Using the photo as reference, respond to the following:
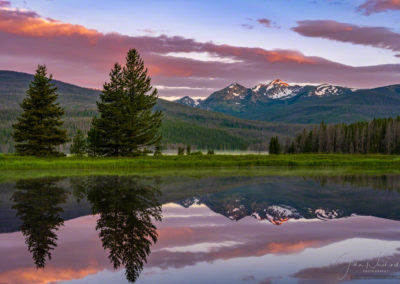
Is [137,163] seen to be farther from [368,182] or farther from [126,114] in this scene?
[368,182]

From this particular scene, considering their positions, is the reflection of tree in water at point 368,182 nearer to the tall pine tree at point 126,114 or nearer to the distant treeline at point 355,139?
the tall pine tree at point 126,114

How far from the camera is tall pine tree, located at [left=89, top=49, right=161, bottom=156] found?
209 ft

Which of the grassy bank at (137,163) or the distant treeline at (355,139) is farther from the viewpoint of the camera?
the distant treeline at (355,139)

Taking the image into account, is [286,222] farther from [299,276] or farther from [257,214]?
[299,276]

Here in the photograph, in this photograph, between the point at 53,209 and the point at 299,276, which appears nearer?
the point at 299,276

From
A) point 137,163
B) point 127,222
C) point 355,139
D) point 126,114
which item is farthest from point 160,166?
point 355,139

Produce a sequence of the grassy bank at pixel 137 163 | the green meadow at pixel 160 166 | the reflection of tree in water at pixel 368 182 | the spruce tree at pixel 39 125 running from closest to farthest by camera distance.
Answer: the reflection of tree in water at pixel 368 182
the green meadow at pixel 160 166
the grassy bank at pixel 137 163
the spruce tree at pixel 39 125

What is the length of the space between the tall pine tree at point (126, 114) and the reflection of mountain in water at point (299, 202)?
118 ft

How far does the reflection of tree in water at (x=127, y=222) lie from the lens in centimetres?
1179

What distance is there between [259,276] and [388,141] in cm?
13479

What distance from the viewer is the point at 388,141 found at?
132875 mm

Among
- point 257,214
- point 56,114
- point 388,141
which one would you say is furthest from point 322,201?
point 388,141

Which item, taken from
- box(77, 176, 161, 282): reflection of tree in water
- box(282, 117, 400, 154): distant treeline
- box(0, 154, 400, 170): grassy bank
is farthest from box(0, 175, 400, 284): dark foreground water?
box(282, 117, 400, 154): distant treeline

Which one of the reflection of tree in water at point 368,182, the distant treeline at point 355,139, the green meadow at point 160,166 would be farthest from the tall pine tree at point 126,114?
the distant treeline at point 355,139
